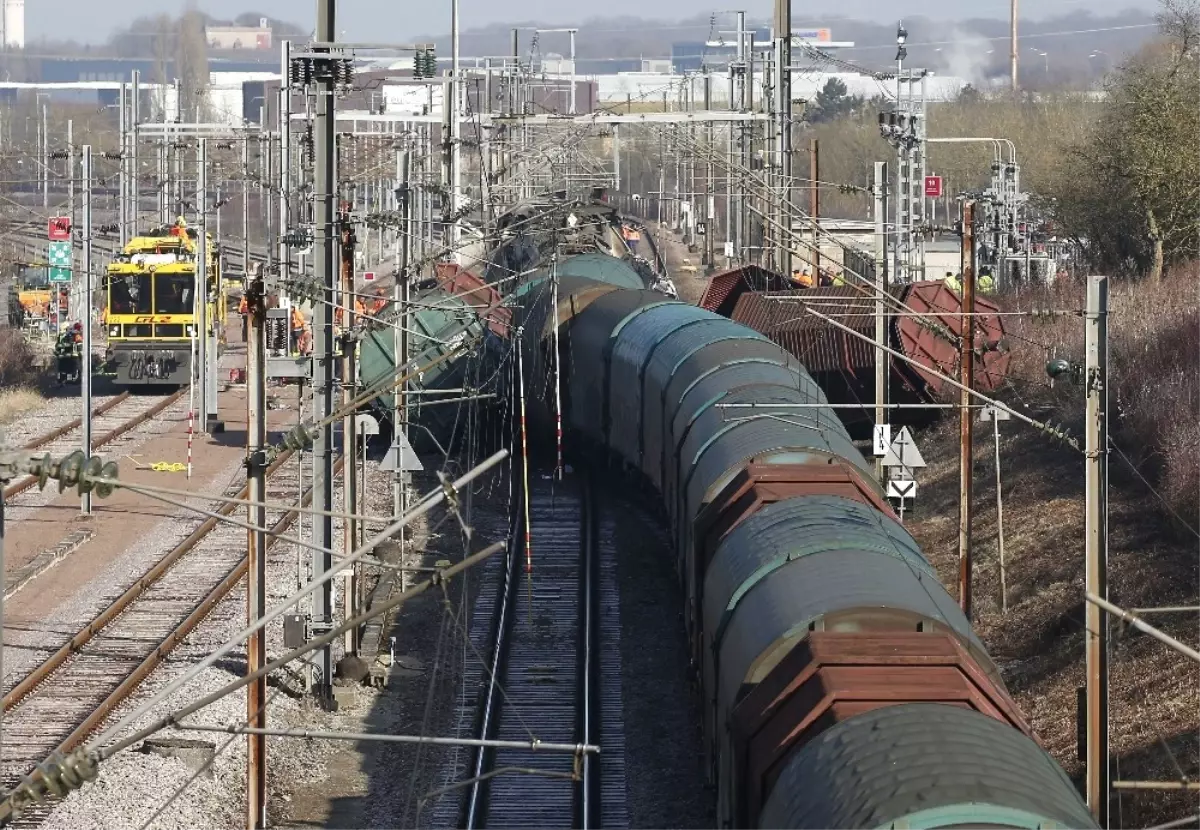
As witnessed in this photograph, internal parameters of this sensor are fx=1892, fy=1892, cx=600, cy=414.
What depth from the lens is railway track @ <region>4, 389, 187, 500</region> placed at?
102 feet

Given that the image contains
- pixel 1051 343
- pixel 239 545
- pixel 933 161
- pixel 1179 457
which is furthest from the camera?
pixel 933 161

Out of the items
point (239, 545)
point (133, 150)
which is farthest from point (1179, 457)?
point (133, 150)

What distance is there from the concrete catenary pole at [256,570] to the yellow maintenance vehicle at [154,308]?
25005mm

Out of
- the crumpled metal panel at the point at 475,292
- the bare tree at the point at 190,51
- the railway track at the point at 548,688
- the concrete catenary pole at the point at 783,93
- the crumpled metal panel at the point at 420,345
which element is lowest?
the railway track at the point at 548,688

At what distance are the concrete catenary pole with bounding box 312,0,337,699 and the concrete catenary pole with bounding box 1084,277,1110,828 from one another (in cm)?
750

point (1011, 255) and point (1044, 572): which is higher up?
point (1011, 255)

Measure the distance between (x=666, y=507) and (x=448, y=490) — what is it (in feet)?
45.0

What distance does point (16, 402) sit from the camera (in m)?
37.5

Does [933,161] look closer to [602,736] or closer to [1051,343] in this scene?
[1051,343]

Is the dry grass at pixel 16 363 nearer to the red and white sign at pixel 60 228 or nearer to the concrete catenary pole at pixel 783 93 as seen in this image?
the red and white sign at pixel 60 228

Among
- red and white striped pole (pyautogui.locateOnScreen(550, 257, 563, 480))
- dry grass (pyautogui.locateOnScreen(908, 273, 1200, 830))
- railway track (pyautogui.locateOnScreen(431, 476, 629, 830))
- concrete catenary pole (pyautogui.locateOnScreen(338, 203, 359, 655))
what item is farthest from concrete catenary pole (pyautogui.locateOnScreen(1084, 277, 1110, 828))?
red and white striped pole (pyautogui.locateOnScreen(550, 257, 563, 480))

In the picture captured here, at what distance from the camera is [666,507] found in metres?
21.6

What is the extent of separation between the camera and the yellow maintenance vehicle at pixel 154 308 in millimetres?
38781

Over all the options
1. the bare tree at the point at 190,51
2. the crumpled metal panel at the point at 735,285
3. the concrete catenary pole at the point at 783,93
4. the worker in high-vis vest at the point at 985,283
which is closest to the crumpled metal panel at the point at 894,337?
the concrete catenary pole at the point at 783,93
